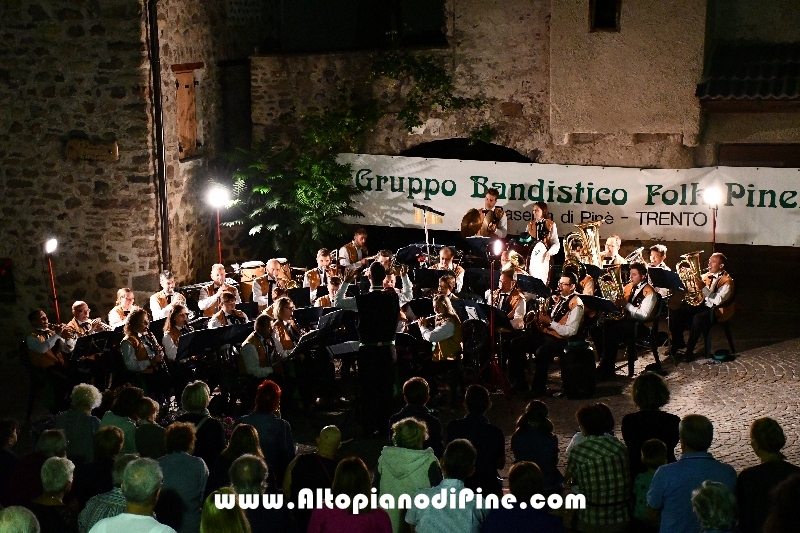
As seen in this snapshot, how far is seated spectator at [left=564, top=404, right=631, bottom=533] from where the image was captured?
7594 millimetres

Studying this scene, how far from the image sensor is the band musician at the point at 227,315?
13.1m

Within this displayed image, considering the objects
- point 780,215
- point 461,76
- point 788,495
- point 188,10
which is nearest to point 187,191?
point 188,10

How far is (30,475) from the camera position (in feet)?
26.0

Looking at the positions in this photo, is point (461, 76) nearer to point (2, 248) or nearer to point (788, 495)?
point (2, 248)

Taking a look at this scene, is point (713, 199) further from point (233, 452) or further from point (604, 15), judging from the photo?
point (233, 452)

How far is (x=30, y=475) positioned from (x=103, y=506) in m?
1.08

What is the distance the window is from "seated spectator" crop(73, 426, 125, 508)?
34.8 feet

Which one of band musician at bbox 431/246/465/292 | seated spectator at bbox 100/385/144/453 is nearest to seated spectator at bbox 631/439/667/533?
seated spectator at bbox 100/385/144/453

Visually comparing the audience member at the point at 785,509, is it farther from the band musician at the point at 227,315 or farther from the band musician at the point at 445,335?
the band musician at the point at 227,315

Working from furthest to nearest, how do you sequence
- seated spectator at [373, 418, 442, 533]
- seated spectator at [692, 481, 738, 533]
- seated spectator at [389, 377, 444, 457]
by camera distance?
seated spectator at [389, 377, 444, 457], seated spectator at [373, 418, 442, 533], seated spectator at [692, 481, 738, 533]

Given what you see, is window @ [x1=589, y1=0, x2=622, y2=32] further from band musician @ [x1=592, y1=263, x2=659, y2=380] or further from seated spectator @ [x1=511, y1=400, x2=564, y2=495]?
seated spectator @ [x1=511, y1=400, x2=564, y2=495]

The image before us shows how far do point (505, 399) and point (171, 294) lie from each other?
447cm

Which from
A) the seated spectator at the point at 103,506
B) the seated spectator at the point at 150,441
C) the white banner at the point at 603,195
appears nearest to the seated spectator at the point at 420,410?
the seated spectator at the point at 150,441

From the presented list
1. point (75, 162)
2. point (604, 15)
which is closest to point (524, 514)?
point (75, 162)
